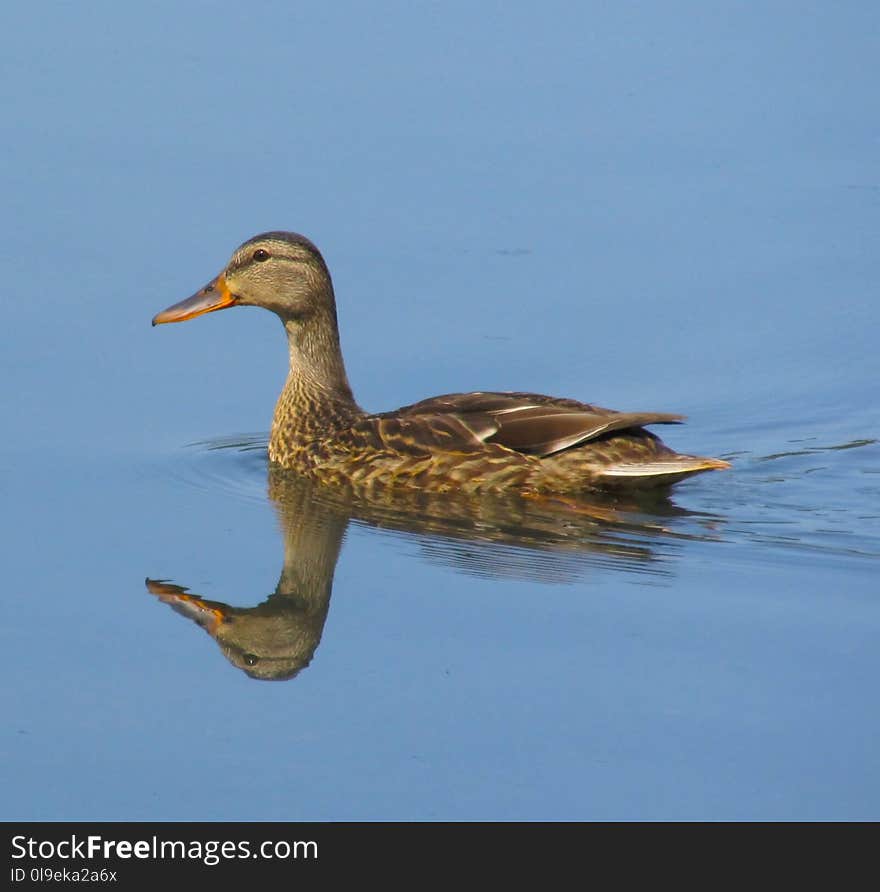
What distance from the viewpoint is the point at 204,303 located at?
11672mm

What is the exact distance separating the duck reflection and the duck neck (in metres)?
0.27

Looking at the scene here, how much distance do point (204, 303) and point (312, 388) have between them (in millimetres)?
816

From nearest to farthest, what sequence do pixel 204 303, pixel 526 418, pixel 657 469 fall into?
pixel 657 469, pixel 526 418, pixel 204 303

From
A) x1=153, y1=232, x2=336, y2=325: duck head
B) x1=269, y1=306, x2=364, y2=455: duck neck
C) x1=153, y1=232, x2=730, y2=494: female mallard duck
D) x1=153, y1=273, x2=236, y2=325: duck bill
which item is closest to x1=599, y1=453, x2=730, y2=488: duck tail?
x1=153, y1=232, x2=730, y2=494: female mallard duck

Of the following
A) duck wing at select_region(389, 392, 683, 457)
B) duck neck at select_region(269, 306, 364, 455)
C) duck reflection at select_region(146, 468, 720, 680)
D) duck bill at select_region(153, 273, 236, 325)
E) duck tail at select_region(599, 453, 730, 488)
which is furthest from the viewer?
duck bill at select_region(153, 273, 236, 325)

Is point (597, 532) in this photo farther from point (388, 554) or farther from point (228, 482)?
point (228, 482)

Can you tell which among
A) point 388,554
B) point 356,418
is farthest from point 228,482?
point 388,554

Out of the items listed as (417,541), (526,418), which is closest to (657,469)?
(526,418)

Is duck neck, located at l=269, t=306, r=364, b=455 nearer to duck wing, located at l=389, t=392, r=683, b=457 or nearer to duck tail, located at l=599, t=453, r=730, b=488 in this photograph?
duck wing, located at l=389, t=392, r=683, b=457

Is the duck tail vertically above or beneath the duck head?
beneath

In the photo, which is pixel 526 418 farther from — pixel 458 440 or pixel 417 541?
pixel 417 541

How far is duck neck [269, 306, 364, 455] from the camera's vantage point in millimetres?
11484

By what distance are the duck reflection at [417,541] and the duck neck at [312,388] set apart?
10.7 inches

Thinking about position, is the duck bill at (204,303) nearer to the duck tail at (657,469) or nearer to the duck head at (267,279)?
the duck head at (267,279)
